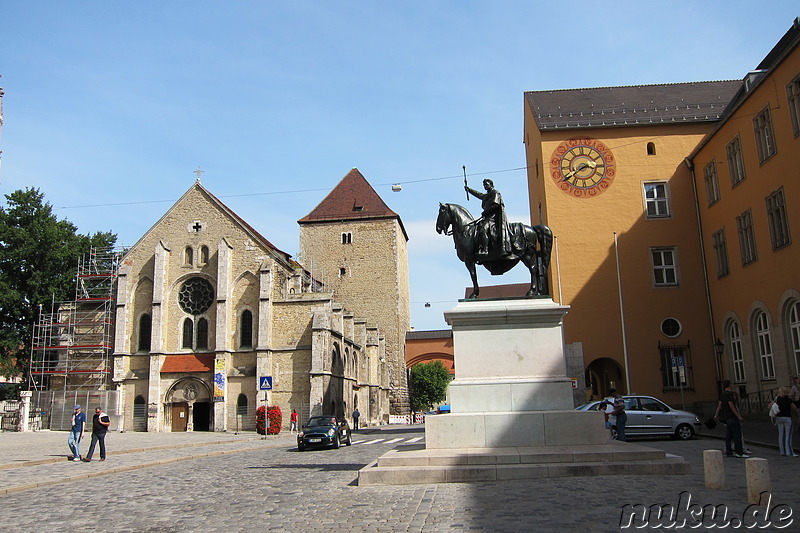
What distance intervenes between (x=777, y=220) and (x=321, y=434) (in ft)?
57.1

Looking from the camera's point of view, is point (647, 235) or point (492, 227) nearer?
point (492, 227)

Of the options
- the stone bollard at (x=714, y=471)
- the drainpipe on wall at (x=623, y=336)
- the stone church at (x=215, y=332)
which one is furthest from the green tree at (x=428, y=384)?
the stone bollard at (x=714, y=471)

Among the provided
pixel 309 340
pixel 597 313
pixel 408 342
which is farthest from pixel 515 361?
pixel 408 342

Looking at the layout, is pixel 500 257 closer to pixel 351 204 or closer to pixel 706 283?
pixel 706 283

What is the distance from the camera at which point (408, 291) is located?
69.5m

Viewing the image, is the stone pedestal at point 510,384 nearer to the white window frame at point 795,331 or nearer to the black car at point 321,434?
the black car at point 321,434

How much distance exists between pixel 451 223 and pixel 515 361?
303cm

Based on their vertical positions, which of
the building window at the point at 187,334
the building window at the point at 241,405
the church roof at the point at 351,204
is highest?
the church roof at the point at 351,204

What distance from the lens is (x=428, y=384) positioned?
73250 mm

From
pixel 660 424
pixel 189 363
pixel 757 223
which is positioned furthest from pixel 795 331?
pixel 189 363

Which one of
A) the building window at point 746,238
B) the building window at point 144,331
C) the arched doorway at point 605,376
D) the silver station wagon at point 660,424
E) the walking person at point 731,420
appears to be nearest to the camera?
the walking person at point 731,420

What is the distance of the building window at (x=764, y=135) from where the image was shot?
77.5 feet

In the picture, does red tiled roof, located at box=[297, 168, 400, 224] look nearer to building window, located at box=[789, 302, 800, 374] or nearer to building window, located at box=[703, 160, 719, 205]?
building window, located at box=[703, 160, 719, 205]

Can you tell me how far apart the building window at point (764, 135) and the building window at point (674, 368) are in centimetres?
899
